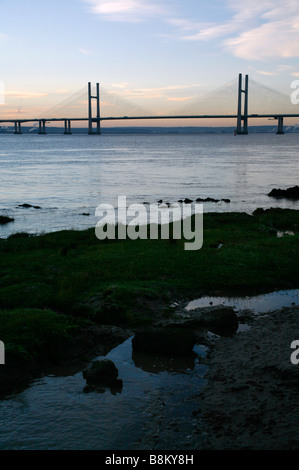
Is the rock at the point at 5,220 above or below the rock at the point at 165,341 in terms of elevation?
above

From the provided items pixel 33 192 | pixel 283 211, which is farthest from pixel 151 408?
pixel 33 192

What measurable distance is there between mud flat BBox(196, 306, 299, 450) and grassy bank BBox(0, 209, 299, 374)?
243 centimetres

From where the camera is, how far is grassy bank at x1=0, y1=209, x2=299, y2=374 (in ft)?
33.2

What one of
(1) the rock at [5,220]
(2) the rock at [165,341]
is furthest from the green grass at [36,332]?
(1) the rock at [5,220]

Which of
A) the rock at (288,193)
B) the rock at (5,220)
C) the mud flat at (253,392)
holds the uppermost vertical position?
the rock at (288,193)

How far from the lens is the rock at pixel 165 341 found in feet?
30.4

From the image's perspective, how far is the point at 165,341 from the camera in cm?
934

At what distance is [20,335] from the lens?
9.27m

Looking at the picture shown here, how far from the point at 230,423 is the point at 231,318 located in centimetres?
391

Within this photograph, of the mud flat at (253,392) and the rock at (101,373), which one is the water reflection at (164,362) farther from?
the rock at (101,373)

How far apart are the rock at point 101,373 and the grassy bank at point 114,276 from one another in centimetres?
127

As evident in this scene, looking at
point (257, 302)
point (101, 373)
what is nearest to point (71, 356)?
point (101, 373)

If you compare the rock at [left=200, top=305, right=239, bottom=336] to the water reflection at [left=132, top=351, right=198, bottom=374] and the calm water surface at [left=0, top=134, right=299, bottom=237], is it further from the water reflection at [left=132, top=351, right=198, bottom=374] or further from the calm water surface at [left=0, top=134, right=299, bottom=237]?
the calm water surface at [left=0, top=134, right=299, bottom=237]
